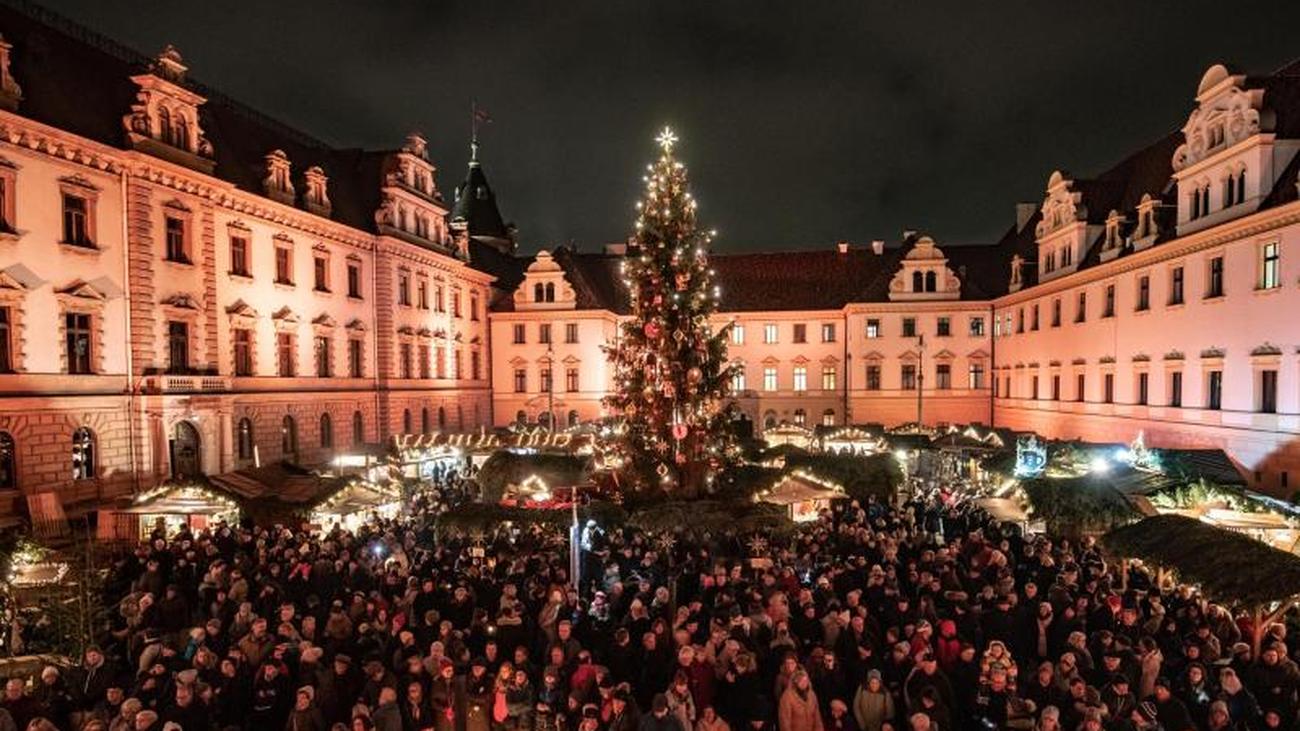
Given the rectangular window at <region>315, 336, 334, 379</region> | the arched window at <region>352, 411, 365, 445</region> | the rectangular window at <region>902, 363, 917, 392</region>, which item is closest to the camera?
the rectangular window at <region>315, 336, 334, 379</region>

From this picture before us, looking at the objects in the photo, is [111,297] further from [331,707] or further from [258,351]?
[331,707]

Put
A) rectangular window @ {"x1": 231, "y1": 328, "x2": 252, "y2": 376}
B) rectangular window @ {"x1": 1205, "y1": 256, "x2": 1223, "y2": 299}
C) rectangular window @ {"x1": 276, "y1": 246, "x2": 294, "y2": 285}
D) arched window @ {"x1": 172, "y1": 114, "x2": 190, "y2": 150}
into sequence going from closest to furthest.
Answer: rectangular window @ {"x1": 1205, "y1": 256, "x2": 1223, "y2": 299} < arched window @ {"x1": 172, "y1": 114, "x2": 190, "y2": 150} < rectangular window @ {"x1": 231, "y1": 328, "x2": 252, "y2": 376} < rectangular window @ {"x1": 276, "y1": 246, "x2": 294, "y2": 285}

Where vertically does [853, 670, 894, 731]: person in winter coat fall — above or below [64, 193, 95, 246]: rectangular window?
below

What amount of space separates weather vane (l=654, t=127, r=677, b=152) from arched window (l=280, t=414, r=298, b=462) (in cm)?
2020

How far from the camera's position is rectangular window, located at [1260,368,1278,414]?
24.4 meters

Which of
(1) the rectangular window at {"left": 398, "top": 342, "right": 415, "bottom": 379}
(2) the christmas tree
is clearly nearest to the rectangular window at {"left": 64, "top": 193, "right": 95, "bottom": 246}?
(2) the christmas tree

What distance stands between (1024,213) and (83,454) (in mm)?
48060

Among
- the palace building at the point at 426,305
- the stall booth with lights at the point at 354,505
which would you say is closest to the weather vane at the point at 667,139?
the palace building at the point at 426,305

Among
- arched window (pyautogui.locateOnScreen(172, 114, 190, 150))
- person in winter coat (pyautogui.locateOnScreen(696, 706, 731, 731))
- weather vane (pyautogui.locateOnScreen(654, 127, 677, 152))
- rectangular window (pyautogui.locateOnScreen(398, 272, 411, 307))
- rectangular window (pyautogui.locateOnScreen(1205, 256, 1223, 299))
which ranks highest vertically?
arched window (pyautogui.locateOnScreen(172, 114, 190, 150))

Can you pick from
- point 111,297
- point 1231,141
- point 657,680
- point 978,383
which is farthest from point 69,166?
point 978,383

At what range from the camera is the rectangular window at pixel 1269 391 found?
80.0 feet

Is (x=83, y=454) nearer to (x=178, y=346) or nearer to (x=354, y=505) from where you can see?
(x=178, y=346)

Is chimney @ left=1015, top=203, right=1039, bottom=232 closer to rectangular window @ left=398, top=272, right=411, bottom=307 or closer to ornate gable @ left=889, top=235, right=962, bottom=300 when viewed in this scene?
ornate gable @ left=889, top=235, right=962, bottom=300

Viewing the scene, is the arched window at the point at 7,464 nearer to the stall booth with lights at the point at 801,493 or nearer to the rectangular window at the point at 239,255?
the rectangular window at the point at 239,255
